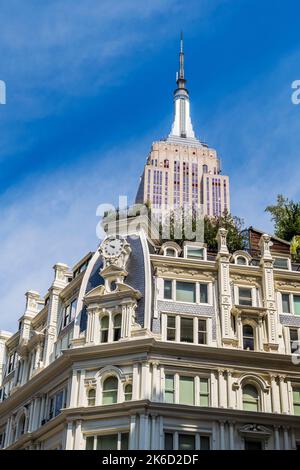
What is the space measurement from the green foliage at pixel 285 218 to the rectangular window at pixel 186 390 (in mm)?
22548

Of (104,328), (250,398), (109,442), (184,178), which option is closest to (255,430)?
(250,398)

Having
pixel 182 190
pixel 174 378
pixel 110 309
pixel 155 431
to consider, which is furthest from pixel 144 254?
pixel 182 190

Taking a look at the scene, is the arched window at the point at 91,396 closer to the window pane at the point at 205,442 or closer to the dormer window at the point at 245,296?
the window pane at the point at 205,442

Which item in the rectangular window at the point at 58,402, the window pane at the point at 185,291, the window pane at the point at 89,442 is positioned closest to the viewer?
the window pane at the point at 89,442

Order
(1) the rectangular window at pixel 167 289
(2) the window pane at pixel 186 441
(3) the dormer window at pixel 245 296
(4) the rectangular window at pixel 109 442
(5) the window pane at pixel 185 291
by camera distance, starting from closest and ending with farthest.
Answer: (4) the rectangular window at pixel 109 442 → (2) the window pane at pixel 186 441 → (1) the rectangular window at pixel 167 289 → (5) the window pane at pixel 185 291 → (3) the dormer window at pixel 245 296

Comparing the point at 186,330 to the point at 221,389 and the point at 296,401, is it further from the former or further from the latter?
the point at 296,401

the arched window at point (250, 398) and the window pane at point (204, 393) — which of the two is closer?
the window pane at point (204, 393)

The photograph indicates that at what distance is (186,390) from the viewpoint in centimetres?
4603

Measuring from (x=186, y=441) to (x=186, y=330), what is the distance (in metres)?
6.85

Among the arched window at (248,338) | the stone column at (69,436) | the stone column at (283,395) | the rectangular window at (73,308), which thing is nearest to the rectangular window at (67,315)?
the rectangular window at (73,308)

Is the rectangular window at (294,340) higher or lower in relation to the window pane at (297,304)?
lower

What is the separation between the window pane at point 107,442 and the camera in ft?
145
